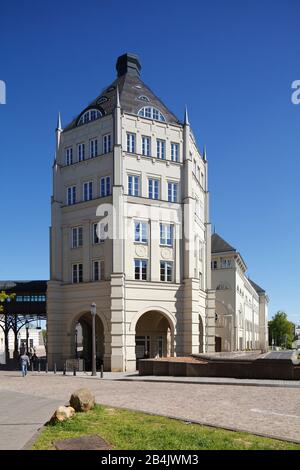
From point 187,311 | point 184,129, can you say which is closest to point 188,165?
point 184,129

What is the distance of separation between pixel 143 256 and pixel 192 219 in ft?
20.0

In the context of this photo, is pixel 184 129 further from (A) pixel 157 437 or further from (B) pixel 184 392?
(A) pixel 157 437

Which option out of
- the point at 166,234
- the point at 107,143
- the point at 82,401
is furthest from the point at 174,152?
the point at 82,401

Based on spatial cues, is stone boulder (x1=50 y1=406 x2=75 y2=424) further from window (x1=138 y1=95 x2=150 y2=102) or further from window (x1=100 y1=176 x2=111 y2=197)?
window (x1=138 y1=95 x2=150 y2=102)

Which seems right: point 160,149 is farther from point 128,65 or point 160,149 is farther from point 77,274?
point 77,274

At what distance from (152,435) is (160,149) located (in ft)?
113

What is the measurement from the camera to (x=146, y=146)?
1695 inches

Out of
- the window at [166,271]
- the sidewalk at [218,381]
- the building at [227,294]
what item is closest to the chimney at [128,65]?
the window at [166,271]

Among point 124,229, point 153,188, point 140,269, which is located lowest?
point 140,269

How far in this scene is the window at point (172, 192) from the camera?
4362cm

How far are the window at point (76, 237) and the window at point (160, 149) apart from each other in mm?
9054

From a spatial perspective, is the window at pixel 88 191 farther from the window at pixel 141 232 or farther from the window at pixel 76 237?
the window at pixel 141 232

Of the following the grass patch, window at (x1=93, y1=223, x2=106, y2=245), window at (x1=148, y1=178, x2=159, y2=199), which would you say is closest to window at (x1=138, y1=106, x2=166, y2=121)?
window at (x1=148, y1=178, x2=159, y2=199)
